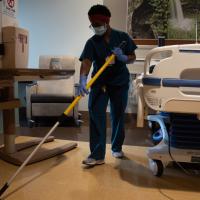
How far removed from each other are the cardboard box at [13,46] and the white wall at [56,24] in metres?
2.23

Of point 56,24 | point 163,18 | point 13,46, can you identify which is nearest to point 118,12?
point 163,18

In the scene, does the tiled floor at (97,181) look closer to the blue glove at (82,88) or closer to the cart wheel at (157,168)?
the cart wheel at (157,168)

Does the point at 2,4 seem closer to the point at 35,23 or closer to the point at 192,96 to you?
the point at 192,96

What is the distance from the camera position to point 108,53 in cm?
239

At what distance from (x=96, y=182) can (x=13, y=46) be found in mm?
1330

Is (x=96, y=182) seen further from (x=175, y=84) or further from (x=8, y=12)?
(x=8, y=12)

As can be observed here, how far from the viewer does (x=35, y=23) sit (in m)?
4.92

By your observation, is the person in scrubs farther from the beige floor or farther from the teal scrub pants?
the beige floor

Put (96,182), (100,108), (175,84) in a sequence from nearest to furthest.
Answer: (175,84), (96,182), (100,108)

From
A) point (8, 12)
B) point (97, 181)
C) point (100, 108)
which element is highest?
point (8, 12)

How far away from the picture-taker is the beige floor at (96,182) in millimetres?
1812

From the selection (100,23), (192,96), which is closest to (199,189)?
(192,96)

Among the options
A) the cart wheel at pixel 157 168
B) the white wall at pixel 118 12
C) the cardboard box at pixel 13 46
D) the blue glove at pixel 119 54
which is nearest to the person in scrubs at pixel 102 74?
the blue glove at pixel 119 54

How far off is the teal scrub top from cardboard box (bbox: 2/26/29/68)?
558 mm
